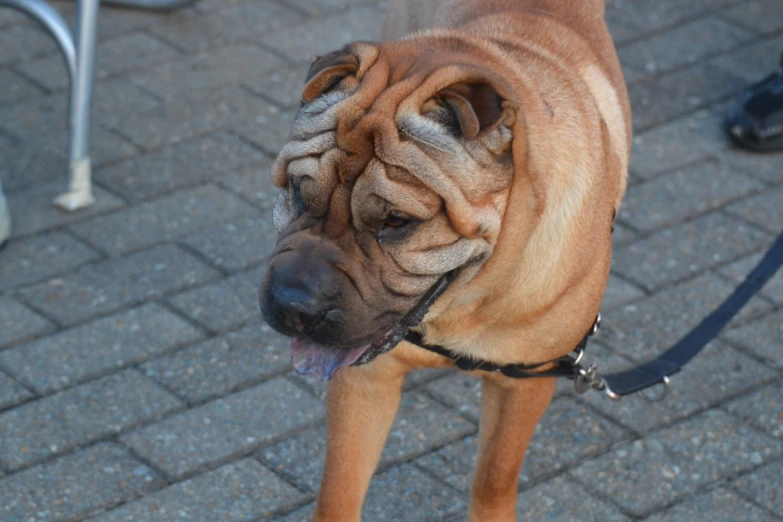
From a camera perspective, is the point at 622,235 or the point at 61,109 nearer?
the point at 622,235

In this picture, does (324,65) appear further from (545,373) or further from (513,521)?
(513,521)

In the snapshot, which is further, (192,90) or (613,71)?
(192,90)

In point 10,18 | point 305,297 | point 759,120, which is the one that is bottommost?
point 10,18

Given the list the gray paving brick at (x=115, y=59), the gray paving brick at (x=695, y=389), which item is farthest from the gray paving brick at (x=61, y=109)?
the gray paving brick at (x=695, y=389)

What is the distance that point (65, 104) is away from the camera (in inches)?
199

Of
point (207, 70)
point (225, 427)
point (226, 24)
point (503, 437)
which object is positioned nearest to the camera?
point (503, 437)

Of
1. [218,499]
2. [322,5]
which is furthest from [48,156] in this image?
[218,499]

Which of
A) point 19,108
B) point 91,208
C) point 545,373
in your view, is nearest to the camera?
point 545,373

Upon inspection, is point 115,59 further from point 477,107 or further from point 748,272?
point 477,107

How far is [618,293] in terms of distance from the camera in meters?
4.13

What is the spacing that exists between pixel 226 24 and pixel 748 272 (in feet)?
9.35

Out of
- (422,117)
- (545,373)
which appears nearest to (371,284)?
(422,117)

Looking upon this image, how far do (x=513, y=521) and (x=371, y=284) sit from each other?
0.96m

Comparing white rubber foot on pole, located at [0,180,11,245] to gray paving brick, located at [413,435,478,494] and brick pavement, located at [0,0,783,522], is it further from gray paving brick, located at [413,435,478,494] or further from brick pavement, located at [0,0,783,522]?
gray paving brick, located at [413,435,478,494]
